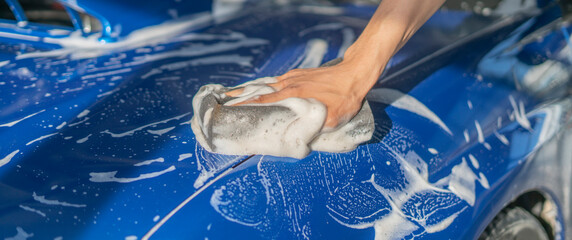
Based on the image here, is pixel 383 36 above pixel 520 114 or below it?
above

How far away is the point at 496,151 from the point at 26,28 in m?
1.35

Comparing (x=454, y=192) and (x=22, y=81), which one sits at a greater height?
(x=22, y=81)

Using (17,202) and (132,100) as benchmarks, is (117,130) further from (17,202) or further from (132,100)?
(17,202)

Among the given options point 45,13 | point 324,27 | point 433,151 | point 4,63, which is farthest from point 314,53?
point 45,13

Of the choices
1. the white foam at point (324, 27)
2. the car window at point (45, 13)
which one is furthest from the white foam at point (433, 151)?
the car window at point (45, 13)

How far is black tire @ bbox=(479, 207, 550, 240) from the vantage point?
111cm

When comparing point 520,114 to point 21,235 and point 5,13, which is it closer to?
point 21,235

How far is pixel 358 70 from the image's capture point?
101cm

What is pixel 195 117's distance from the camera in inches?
37.5

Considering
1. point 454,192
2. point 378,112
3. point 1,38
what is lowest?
point 454,192

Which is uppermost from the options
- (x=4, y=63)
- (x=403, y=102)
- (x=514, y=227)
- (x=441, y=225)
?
(x=4, y=63)

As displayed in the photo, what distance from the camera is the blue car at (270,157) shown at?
761mm

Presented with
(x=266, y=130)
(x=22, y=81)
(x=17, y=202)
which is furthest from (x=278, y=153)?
(x=22, y=81)

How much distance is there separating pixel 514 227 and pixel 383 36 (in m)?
0.60
